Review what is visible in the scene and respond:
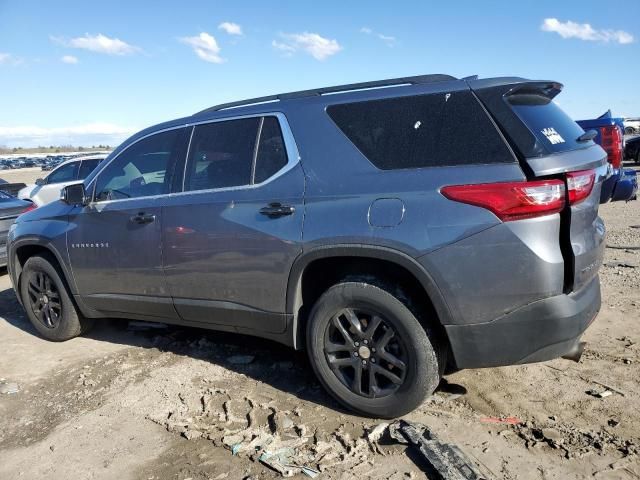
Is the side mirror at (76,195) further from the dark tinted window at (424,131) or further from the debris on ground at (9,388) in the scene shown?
the dark tinted window at (424,131)

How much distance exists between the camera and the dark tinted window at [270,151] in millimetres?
3564

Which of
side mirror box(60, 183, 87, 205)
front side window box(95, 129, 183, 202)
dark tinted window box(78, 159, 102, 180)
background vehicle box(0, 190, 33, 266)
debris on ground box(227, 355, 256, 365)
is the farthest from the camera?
dark tinted window box(78, 159, 102, 180)

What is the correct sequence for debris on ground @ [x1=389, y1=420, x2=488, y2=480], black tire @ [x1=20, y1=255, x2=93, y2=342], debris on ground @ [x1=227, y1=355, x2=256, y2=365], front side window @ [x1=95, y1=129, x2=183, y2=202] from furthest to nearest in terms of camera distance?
black tire @ [x1=20, y1=255, x2=93, y2=342], debris on ground @ [x1=227, y1=355, x2=256, y2=365], front side window @ [x1=95, y1=129, x2=183, y2=202], debris on ground @ [x1=389, y1=420, x2=488, y2=480]

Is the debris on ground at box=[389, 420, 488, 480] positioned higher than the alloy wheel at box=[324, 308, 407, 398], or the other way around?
the alloy wheel at box=[324, 308, 407, 398]

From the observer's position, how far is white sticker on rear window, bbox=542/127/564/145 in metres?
2.90

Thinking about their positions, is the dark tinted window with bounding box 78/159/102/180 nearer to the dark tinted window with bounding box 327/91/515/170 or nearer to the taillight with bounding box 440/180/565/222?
the dark tinted window with bounding box 327/91/515/170

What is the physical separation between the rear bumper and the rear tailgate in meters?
0.13

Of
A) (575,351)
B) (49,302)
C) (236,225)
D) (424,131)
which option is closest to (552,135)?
(424,131)

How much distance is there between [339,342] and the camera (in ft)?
11.1

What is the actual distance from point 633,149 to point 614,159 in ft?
55.4

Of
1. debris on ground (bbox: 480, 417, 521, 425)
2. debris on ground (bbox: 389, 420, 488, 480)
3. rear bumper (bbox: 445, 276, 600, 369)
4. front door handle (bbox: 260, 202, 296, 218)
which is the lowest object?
debris on ground (bbox: 480, 417, 521, 425)

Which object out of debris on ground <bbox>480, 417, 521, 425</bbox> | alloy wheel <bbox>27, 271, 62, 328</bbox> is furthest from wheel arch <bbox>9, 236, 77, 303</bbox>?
debris on ground <bbox>480, 417, 521, 425</bbox>

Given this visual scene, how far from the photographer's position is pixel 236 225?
11.8ft

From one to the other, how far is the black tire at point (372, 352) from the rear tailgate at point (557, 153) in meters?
0.87
